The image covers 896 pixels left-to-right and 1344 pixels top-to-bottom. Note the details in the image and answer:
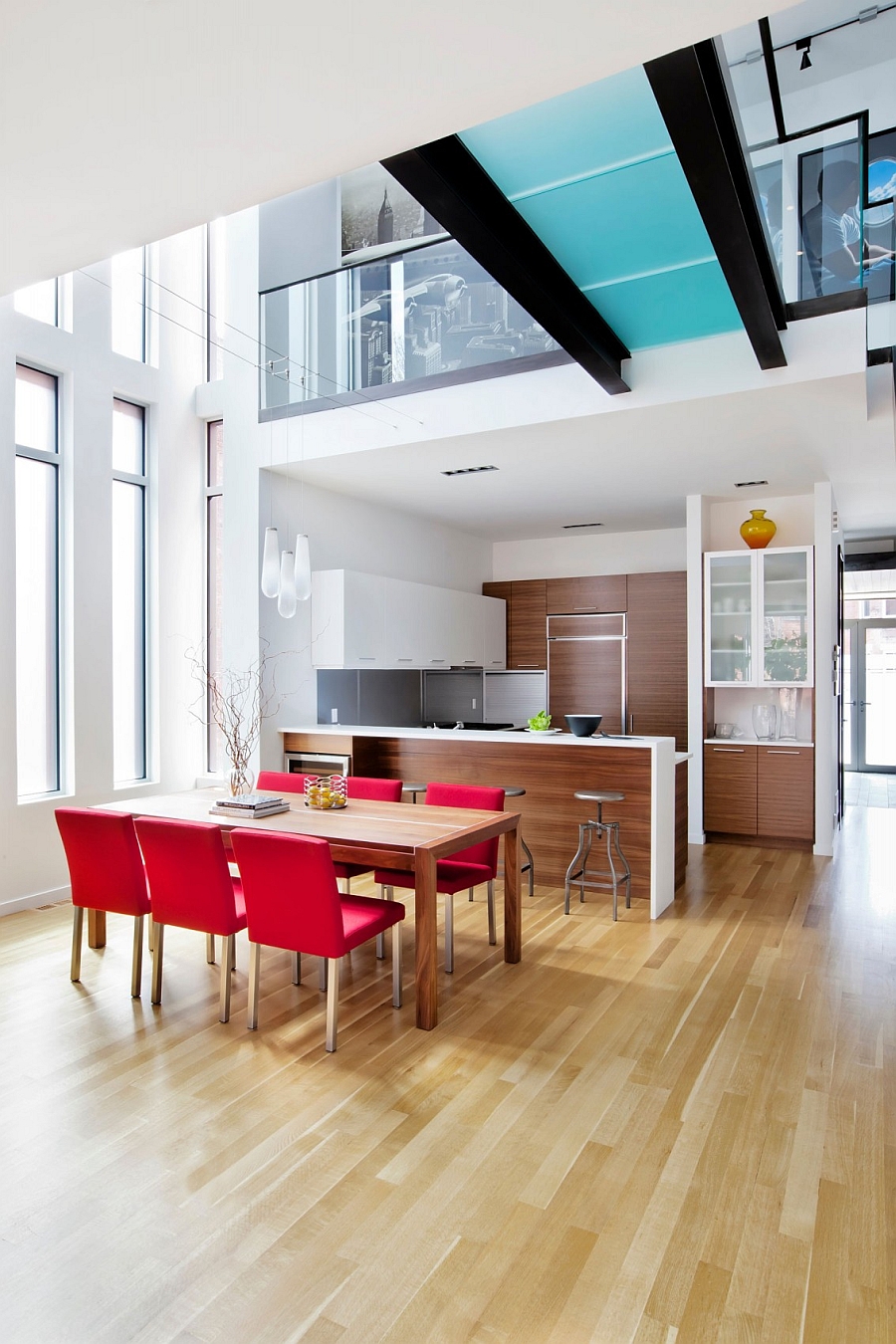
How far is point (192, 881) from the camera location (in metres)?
3.32

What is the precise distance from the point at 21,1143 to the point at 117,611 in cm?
420

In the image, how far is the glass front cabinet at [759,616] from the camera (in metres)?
6.56

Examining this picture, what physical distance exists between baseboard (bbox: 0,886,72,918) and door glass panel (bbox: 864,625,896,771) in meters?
10.0

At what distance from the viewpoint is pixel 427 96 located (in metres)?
1.96

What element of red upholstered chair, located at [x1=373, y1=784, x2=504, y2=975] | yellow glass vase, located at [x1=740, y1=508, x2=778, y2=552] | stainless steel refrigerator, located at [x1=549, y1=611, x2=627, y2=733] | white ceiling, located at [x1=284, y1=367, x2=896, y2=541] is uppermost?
white ceiling, located at [x1=284, y1=367, x2=896, y2=541]

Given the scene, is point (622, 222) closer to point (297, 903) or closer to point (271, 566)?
point (271, 566)

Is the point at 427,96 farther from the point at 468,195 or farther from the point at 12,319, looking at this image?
the point at 12,319

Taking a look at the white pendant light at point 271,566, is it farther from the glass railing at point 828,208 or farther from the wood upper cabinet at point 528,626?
the wood upper cabinet at point 528,626

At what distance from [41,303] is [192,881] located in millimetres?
4138

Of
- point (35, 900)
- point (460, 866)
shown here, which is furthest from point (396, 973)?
point (35, 900)

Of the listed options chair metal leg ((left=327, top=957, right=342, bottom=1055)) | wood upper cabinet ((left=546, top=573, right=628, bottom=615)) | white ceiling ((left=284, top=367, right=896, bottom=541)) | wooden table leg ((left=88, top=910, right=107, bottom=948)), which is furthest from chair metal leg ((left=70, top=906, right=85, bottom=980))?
wood upper cabinet ((left=546, top=573, right=628, bottom=615))

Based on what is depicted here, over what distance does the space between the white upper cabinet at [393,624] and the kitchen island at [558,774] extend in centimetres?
65

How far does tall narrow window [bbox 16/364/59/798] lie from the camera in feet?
17.2

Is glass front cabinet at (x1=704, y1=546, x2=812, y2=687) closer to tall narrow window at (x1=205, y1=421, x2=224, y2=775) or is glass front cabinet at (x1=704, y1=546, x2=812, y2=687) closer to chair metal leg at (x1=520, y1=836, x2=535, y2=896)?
chair metal leg at (x1=520, y1=836, x2=535, y2=896)
